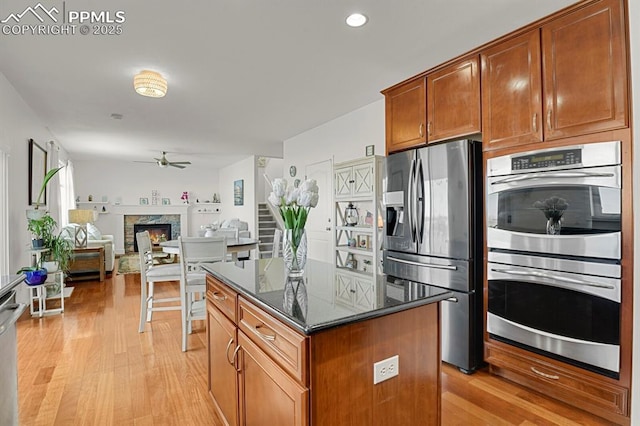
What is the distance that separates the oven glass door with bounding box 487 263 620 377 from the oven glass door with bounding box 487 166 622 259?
0.19 meters

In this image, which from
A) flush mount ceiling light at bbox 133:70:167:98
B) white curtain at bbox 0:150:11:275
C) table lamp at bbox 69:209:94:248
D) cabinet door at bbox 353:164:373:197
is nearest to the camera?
flush mount ceiling light at bbox 133:70:167:98

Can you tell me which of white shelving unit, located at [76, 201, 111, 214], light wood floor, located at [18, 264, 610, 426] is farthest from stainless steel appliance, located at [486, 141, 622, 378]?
white shelving unit, located at [76, 201, 111, 214]

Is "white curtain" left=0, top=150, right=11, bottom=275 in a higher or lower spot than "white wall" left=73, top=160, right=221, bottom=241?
lower

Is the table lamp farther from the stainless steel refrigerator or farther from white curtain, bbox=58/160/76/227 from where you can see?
the stainless steel refrigerator

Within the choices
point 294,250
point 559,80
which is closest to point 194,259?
point 294,250

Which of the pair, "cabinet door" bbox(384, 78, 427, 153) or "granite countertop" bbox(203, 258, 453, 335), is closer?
"granite countertop" bbox(203, 258, 453, 335)

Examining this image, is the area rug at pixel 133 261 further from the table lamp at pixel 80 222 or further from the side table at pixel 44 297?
the side table at pixel 44 297

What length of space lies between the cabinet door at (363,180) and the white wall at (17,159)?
3698 millimetres

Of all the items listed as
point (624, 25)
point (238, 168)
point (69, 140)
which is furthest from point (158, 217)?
point (624, 25)

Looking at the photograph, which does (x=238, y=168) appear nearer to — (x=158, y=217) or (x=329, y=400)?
(x=158, y=217)

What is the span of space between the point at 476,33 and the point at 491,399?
2616 millimetres

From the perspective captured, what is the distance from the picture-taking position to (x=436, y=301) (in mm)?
1351

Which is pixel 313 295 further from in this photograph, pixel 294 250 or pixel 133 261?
pixel 133 261

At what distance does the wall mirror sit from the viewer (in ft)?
14.3
